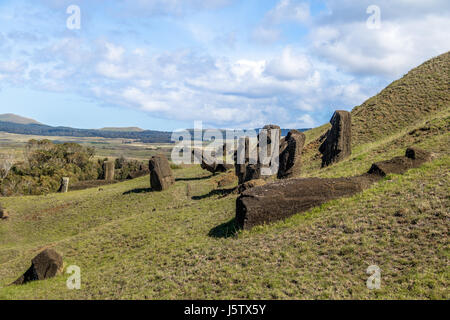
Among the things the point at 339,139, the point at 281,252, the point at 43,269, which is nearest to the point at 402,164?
the point at 281,252

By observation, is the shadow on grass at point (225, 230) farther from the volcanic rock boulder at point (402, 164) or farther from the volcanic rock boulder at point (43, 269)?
the volcanic rock boulder at point (402, 164)

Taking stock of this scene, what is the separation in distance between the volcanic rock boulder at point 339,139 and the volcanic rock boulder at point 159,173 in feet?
50.0

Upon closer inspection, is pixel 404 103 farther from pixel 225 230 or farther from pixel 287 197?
pixel 225 230

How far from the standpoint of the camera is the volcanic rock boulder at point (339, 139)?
26938 millimetres

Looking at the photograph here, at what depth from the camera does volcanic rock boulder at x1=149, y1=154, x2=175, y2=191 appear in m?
32.3

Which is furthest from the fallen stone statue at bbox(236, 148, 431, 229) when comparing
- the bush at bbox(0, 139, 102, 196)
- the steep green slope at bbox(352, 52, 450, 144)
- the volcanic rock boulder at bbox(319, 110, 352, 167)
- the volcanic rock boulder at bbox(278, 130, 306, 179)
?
the bush at bbox(0, 139, 102, 196)

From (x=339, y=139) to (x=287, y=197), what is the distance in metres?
15.3

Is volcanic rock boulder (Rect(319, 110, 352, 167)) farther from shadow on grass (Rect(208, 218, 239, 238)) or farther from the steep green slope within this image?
shadow on grass (Rect(208, 218, 239, 238))

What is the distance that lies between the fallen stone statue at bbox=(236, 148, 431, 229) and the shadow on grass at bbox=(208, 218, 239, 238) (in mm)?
363

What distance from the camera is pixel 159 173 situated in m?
32.3
